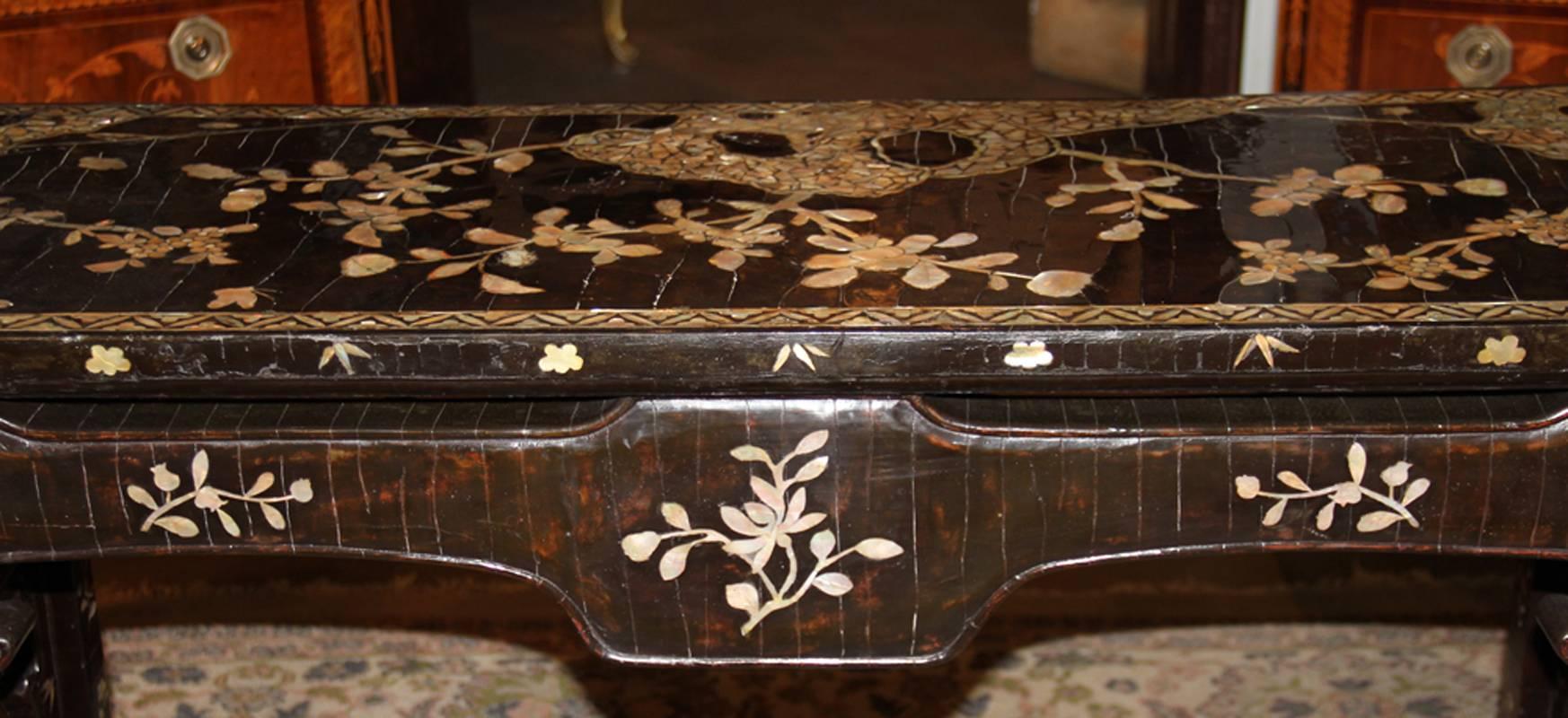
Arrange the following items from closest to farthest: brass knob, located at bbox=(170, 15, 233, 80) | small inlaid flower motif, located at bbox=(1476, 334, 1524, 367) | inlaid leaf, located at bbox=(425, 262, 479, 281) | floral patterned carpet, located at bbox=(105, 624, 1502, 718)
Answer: small inlaid flower motif, located at bbox=(1476, 334, 1524, 367) → inlaid leaf, located at bbox=(425, 262, 479, 281) → floral patterned carpet, located at bbox=(105, 624, 1502, 718) → brass knob, located at bbox=(170, 15, 233, 80)

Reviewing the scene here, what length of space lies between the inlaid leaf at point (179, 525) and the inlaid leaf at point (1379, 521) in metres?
0.75

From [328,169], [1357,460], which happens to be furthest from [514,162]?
[1357,460]

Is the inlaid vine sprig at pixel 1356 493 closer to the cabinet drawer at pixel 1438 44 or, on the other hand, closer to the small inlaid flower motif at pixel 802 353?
the small inlaid flower motif at pixel 802 353

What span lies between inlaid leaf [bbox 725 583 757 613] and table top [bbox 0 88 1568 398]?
6.8 inches

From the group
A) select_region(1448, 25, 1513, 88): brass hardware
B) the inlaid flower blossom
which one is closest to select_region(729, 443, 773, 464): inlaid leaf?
the inlaid flower blossom

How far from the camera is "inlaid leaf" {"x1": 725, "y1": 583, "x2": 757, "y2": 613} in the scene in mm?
1117

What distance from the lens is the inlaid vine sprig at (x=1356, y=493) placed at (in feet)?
3.57

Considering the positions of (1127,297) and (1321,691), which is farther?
(1321,691)

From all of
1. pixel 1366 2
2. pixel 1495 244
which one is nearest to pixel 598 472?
pixel 1495 244

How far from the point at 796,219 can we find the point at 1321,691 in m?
0.79

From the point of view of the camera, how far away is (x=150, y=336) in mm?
1054

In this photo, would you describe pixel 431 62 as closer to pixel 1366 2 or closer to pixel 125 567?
pixel 125 567

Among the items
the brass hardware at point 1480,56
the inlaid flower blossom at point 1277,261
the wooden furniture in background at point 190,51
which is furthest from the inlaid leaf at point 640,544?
the brass hardware at point 1480,56

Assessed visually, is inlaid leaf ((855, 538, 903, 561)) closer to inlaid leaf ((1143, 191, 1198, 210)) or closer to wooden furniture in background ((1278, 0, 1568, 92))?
inlaid leaf ((1143, 191, 1198, 210))
